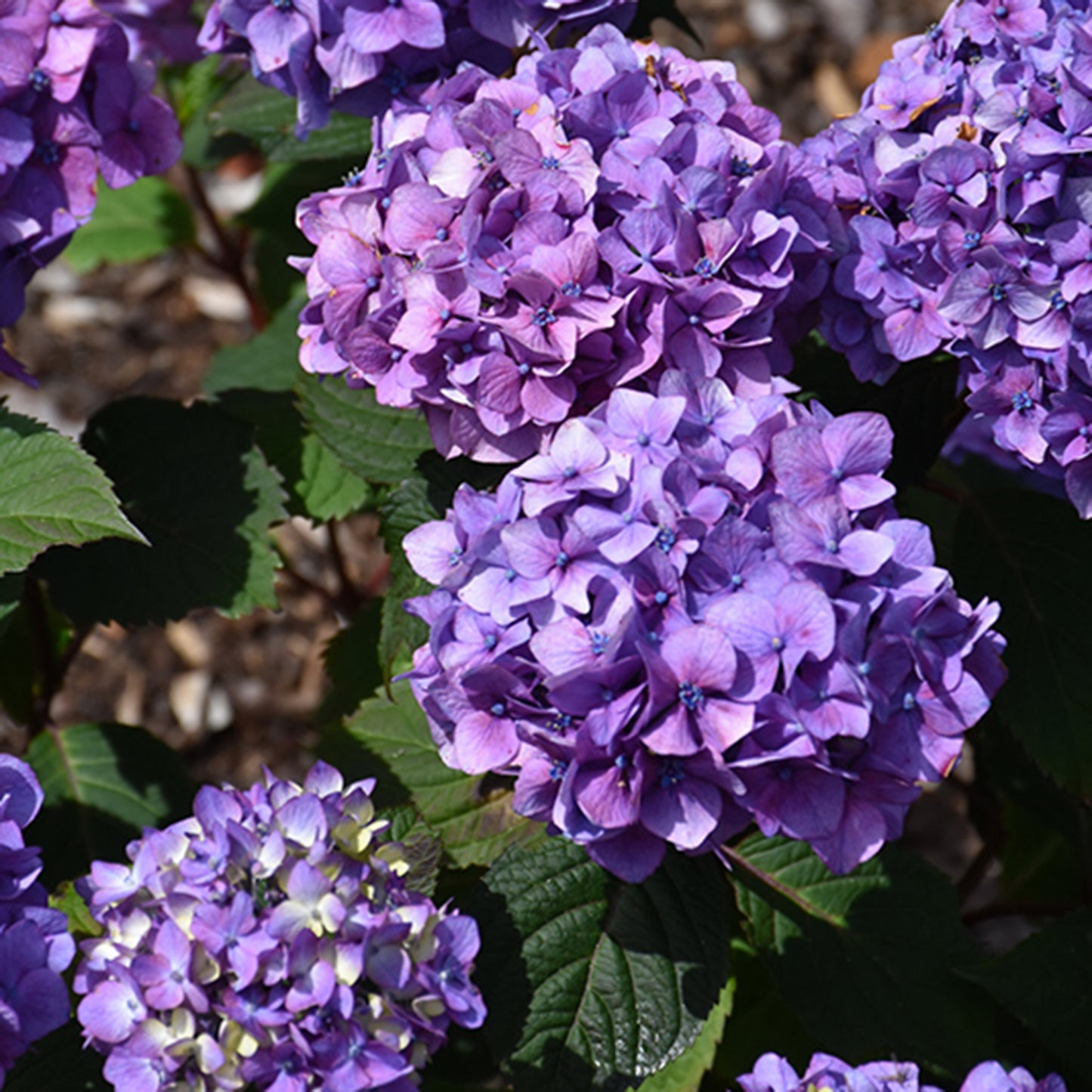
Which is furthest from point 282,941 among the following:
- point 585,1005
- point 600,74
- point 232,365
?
point 232,365

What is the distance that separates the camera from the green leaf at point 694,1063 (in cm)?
182

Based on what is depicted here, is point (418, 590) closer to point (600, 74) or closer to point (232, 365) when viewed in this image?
point (600, 74)

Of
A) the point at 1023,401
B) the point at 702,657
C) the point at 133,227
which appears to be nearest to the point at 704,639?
the point at 702,657

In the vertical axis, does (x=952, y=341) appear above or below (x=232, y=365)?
above

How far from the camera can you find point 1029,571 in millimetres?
1960

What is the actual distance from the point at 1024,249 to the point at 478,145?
1.87 ft

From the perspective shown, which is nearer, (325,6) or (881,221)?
(881,221)

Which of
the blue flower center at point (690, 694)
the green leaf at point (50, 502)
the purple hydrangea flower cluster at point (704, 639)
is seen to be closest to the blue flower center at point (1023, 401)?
the purple hydrangea flower cluster at point (704, 639)

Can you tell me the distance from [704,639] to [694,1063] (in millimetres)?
839

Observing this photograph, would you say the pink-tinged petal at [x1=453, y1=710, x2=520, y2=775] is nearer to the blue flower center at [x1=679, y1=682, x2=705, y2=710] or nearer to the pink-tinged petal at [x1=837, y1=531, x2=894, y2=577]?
the blue flower center at [x1=679, y1=682, x2=705, y2=710]

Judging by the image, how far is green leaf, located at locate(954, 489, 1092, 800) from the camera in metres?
1.84

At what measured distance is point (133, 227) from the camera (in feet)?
10.1

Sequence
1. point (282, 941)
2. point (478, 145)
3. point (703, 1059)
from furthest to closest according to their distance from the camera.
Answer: point (703, 1059) < point (478, 145) < point (282, 941)

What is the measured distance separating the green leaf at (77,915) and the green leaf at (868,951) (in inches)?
31.6
